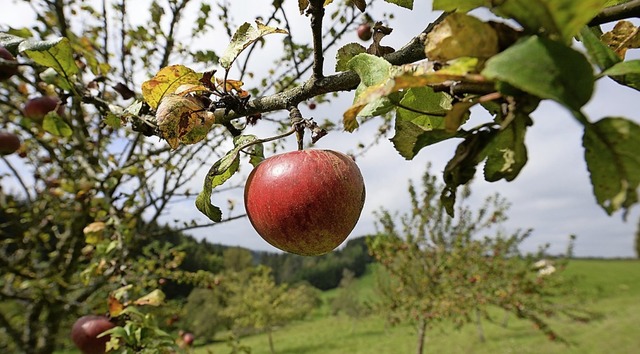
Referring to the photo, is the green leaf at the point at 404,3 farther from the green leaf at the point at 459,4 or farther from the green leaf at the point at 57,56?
the green leaf at the point at 57,56

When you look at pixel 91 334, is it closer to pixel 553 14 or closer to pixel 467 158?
pixel 467 158

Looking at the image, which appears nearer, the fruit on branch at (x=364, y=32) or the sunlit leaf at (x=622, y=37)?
the sunlit leaf at (x=622, y=37)

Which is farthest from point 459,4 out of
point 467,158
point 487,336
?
point 487,336

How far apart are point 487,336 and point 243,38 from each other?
62.4ft

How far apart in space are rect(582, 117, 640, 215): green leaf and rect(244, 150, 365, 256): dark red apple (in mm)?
450

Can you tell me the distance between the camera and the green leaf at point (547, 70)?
0.32 m

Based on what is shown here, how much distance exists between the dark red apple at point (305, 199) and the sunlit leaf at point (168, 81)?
0.25 m

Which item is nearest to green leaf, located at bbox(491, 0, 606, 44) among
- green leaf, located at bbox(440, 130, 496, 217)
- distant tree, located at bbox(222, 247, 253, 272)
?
green leaf, located at bbox(440, 130, 496, 217)

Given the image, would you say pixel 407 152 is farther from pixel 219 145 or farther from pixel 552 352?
pixel 552 352

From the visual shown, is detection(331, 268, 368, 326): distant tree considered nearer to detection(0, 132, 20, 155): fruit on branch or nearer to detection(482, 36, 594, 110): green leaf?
detection(0, 132, 20, 155): fruit on branch

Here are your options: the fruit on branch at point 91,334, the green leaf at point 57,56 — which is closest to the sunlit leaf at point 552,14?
the green leaf at point 57,56

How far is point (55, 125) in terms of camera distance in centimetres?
157

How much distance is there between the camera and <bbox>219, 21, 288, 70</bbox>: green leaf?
869mm

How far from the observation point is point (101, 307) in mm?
2084
